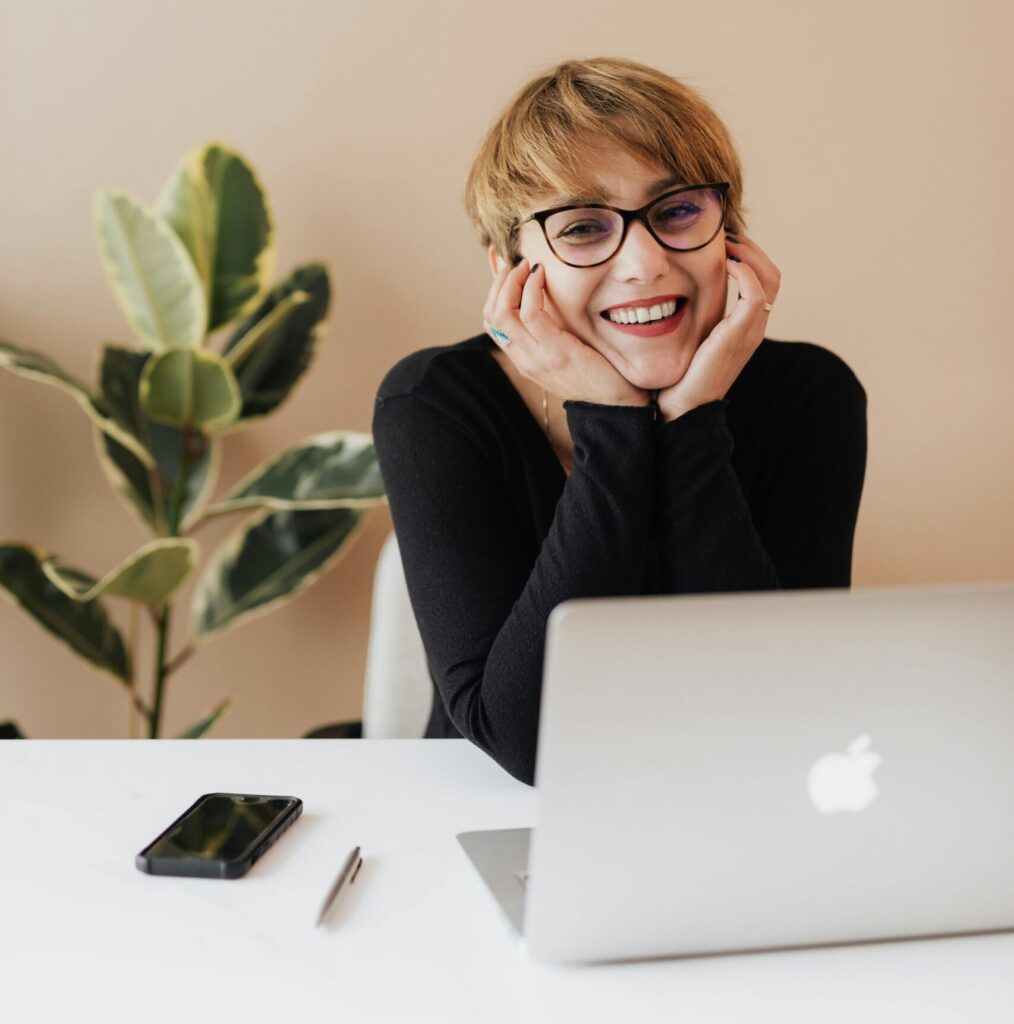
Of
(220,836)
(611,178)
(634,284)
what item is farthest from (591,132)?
(220,836)

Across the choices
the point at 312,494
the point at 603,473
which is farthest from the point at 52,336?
the point at 603,473

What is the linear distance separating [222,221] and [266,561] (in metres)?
0.57

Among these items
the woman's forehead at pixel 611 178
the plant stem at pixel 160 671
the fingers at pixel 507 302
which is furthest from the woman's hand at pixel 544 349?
the plant stem at pixel 160 671

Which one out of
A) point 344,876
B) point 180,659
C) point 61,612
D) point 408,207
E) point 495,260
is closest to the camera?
point 344,876

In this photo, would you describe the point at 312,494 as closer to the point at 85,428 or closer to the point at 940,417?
the point at 85,428

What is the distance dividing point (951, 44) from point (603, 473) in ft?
5.49

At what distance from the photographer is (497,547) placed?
4.19 ft

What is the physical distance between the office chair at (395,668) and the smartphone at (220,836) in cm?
49

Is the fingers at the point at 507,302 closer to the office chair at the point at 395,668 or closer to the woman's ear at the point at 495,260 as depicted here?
the woman's ear at the point at 495,260

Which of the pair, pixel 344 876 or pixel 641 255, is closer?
pixel 344 876

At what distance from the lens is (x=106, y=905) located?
0.81 metres

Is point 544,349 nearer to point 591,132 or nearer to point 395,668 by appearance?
point 591,132

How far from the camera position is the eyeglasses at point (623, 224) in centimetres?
128

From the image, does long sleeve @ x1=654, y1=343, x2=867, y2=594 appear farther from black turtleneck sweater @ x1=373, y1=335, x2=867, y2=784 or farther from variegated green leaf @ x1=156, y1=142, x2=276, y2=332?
variegated green leaf @ x1=156, y1=142, x2=276, y2=332
